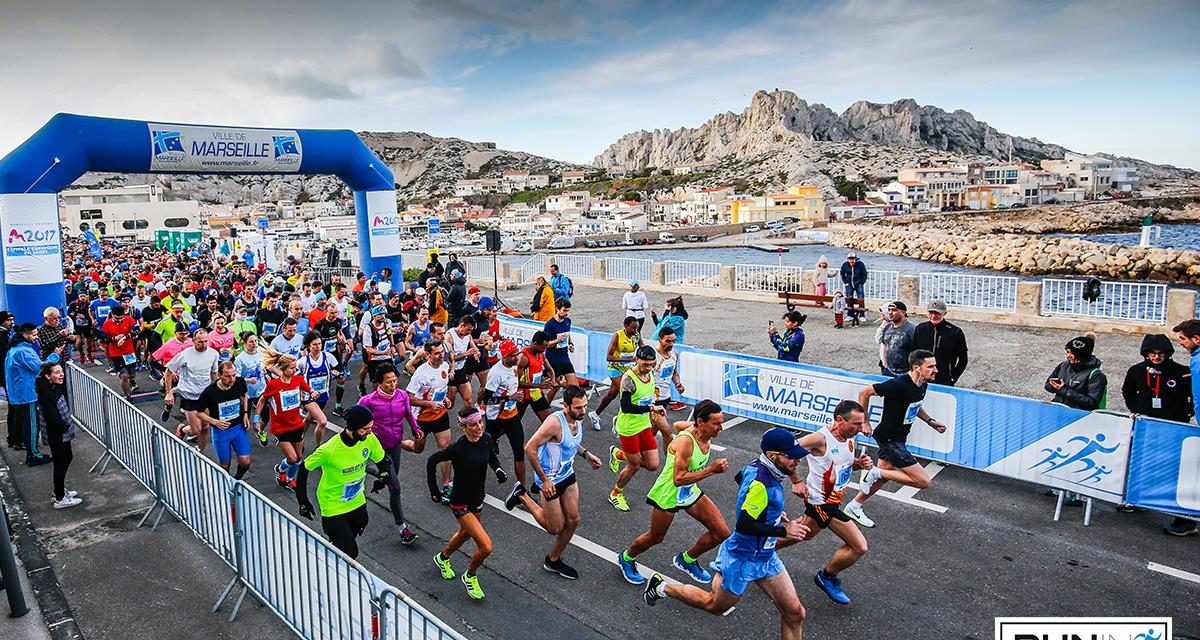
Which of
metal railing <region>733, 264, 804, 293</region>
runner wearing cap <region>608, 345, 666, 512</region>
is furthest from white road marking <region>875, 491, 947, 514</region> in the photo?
metal railing <region>733, 264, 804, 293</region>

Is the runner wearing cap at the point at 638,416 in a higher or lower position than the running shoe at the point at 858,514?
higher

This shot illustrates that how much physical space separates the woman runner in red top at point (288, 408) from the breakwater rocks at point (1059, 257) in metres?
40.0

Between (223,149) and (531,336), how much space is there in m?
9.94

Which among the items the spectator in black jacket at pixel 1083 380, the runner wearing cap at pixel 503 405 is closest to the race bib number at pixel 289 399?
the runner wearing cap at pixel 503 405

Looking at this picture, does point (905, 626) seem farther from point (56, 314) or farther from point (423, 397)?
point (56, 314)

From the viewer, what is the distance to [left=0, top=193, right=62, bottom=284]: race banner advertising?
49.8 feet

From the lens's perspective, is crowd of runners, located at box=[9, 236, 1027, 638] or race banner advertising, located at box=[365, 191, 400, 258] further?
race banner advertising, located at box=[365, 191, 400, 258]

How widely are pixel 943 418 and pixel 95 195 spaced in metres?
113

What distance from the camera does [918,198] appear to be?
162125mm

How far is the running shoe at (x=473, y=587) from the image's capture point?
5989 millimetres

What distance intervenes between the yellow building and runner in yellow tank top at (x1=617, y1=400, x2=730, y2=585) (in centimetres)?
13294

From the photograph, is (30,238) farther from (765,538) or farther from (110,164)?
(765,538)

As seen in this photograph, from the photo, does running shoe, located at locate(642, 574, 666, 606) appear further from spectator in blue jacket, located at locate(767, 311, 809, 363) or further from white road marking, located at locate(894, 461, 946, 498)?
spectator in blue jacket, located at locate(767, 311, 809, 363)

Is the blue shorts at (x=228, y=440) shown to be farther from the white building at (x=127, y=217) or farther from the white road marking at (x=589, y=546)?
the white building at (x=127, y=217)
